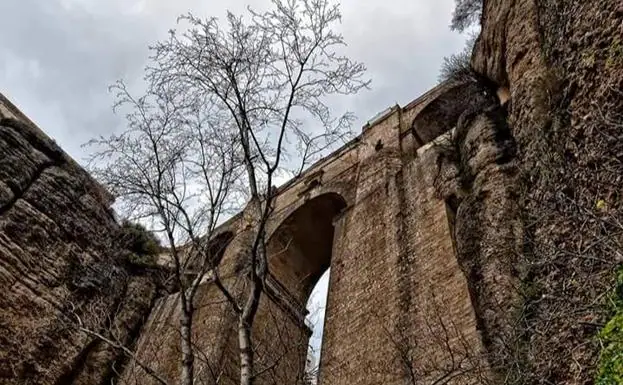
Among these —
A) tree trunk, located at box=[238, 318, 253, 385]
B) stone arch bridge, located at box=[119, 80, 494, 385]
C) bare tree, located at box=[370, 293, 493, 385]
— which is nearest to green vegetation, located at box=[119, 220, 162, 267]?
stone arch bridge, located at box=[119, 80, 494, 385]

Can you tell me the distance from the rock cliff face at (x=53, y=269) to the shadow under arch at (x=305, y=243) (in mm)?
3590

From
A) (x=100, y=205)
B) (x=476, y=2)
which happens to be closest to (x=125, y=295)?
(x=100, y=205)

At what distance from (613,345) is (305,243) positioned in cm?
1047

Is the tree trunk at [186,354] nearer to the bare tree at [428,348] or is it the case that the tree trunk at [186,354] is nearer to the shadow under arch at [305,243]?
the bare tree at [428,348]

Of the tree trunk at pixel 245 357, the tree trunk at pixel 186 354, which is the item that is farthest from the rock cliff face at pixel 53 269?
the tree trunk at pixel 245 357

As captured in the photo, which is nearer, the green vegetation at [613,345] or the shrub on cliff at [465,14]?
the green vegetation at [613,345]

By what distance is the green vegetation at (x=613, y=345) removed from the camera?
9.99 ft

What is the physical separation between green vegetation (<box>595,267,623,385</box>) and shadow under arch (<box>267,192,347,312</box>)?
31.5 ft

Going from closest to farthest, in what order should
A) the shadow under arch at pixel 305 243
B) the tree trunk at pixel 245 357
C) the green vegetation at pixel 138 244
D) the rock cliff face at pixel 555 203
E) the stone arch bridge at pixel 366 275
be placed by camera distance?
1. the rock cliff face at pixel 555 203
2. the tree trunk at pixel 245 357
3. the stone arch bridge at pixel 366 275
4. the shadow under arch at pixel 305 243
5. the green vegetation at pixel 138 244

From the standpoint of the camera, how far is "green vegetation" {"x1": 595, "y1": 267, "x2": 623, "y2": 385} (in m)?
3.04

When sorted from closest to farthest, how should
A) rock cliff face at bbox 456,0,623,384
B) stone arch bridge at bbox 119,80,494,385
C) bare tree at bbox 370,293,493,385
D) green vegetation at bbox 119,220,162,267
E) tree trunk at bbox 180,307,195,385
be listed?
rock cliff face at bbox 456,0,623,384
tree trunk at bbox 180,307,195,385
bare tree at bbox 370,293,493,385
stone arch bridge at bbox 119,80,494,385
green vegetation at bbox 119,220,162,267

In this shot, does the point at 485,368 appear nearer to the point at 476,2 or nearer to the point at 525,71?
the point at 525,71

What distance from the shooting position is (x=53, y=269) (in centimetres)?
1137

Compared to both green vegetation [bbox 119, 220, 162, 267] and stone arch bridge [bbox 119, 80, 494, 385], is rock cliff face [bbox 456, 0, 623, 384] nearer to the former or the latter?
stone arch bridge [bbox 119, 80, 494, 385]
